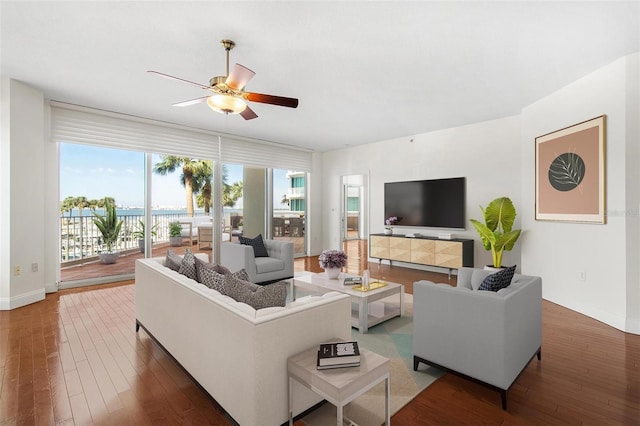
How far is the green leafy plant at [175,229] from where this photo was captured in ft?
19.0

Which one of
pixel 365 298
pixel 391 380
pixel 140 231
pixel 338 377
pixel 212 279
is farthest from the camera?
pixel 140 231

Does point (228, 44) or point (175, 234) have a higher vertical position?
point (228, 44)

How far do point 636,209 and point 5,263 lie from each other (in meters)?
7.05

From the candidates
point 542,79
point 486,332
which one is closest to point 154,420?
point 486,332

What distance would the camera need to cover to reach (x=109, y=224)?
5.25 m

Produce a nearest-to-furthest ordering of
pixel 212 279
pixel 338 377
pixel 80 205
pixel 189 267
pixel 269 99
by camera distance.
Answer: pixel 338 377
pixel 212 279
pixel 189 267
pixel 269 99
pixel 80 205

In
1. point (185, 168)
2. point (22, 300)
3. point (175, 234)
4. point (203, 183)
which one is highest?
point (185, 168)

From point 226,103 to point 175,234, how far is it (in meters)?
3.82

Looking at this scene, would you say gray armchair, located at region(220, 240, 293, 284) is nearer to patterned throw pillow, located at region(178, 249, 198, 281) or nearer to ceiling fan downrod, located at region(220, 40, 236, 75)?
patterned throw pillow, located at region(178, 249, 198, 281)

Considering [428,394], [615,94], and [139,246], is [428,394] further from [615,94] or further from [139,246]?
[139,246]

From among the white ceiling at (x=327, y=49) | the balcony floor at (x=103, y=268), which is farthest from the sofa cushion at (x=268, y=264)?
the white ceiling at (x=327, y=49)

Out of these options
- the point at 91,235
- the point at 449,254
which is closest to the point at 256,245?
the point at 91,235

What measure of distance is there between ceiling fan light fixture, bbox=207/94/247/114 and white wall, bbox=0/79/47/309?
9.48 ft

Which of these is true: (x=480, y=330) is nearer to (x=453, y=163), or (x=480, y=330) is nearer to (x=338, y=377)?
(x=338, y=377)
